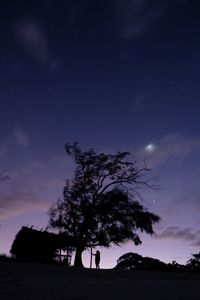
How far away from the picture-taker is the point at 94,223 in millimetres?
36031

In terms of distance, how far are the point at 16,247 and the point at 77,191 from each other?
860cm

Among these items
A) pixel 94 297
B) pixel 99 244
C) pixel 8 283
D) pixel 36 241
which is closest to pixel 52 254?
pixel 36 241

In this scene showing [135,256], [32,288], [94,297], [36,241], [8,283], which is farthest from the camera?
[36,241]

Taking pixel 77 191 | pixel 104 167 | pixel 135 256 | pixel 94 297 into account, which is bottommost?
pixel 94 297

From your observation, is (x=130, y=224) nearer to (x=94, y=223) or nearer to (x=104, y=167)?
(x=94, y=223)

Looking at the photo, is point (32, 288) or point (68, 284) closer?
point (32, 288)

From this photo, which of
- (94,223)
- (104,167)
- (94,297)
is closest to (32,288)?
(94,297)

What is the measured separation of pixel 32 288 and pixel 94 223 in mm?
23673

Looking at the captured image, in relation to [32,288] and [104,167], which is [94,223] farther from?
[32,288]

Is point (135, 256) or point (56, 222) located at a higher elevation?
point (56, 222)

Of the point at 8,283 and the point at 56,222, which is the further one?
the point at 56,222

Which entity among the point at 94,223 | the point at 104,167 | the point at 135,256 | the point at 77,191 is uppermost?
the point at 104,167

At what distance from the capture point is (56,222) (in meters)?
37.0

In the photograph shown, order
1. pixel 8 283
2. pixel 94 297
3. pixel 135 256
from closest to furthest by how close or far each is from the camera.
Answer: pixel 94 297 < pixel 8 283 < pixel 135 256
